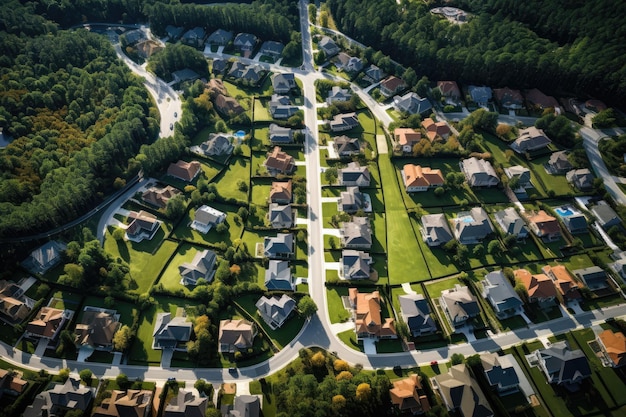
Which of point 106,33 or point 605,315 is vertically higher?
point 106,33

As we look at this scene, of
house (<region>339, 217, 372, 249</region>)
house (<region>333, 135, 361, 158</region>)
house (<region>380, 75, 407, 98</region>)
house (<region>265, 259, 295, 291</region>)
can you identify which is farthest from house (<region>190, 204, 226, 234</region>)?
house (<region>380, 75, 407, 98</region>)

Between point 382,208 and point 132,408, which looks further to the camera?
point 382,208

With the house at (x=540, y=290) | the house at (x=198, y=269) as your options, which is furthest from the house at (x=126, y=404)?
the house at (x=540, y=290)

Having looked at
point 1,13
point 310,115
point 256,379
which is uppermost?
point 1,13

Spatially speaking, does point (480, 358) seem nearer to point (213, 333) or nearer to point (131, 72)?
point (213, 333)

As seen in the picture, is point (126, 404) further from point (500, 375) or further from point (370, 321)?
point (500, 375)

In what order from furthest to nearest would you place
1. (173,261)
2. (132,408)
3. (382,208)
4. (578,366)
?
1. (382,208)
2. (173,261)
3. (578,366)
4. (132,408)

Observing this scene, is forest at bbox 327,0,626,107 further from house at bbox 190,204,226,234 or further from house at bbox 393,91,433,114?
house at bbox 190,204,226,234

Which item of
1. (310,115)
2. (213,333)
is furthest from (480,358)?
(310,115)

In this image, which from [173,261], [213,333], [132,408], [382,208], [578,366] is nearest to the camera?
[132,408]
